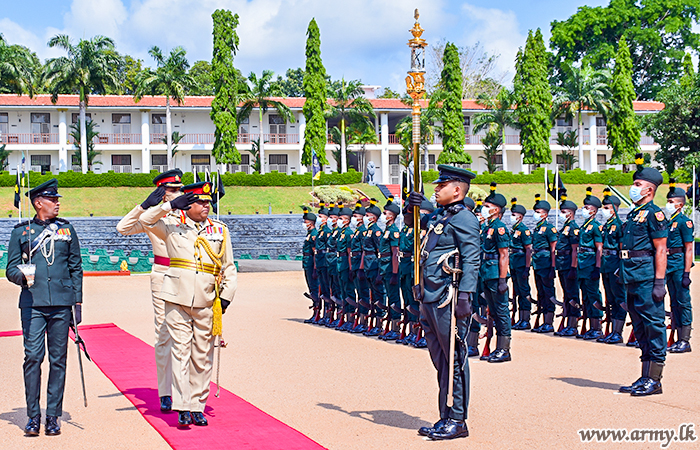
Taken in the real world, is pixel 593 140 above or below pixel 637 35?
below

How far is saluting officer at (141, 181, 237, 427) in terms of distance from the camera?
20.1 feet

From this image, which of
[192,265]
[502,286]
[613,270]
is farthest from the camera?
[613,270]

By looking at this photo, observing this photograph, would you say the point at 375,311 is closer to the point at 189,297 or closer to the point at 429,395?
the point at 429,395

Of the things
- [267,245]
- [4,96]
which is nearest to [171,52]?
[4,96]

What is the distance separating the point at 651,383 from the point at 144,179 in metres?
37.9

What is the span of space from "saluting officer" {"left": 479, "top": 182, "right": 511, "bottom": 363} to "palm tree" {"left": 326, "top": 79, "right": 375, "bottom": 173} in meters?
40.4

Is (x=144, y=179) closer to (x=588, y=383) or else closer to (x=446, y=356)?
(x=588, y=383)

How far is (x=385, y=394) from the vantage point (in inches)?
284

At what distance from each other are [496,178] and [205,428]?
40.3 m

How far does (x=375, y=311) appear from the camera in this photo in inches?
455

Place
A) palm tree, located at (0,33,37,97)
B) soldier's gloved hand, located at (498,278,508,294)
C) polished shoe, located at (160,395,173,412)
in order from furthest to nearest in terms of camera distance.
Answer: palm tree, located at (0,33,37,97) → soldier's gloved hand, located at (498,278,508,294) → polished shoe, located at (160,395,173,412)

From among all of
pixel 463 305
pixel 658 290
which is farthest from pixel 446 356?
pixel 658 290

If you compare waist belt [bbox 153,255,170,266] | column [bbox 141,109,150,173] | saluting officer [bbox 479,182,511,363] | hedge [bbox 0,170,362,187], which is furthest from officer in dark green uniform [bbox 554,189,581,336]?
column [bbox 141,109,150,173]

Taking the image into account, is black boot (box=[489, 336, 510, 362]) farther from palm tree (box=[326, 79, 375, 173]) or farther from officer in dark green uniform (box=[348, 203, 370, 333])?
palm tree (box=[326, 79, 375, 173])
